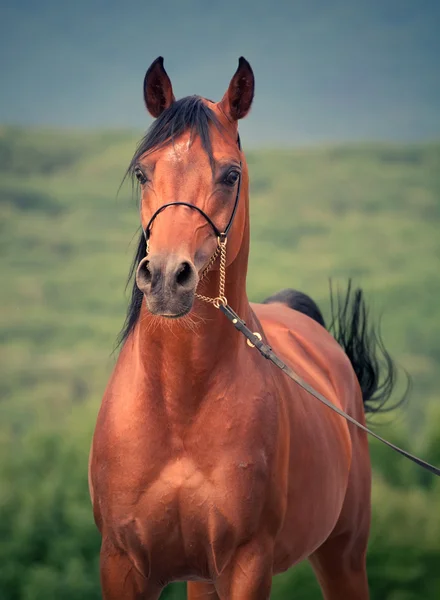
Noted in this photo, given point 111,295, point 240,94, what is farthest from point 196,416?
point 111,295

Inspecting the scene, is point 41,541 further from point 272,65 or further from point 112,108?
point 272,65

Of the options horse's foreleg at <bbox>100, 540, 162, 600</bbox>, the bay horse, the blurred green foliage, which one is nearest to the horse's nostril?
the bay horse

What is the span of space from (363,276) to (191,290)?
6.48 m

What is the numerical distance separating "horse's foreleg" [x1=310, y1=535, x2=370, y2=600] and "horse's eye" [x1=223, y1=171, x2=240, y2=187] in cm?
206

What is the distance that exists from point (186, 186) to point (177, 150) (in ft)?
0.42

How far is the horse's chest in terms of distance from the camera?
3041 mm

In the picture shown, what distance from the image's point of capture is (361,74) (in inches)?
370

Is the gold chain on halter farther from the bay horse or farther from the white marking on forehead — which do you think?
the white marking on forehead

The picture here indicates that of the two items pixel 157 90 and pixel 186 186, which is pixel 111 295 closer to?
pixel 157 90

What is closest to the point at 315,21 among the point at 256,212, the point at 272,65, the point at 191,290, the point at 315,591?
the point at 272,65

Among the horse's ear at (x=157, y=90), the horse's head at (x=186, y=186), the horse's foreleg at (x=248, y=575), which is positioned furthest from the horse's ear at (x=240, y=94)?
the horse's foreleg at (x=248, y=575)

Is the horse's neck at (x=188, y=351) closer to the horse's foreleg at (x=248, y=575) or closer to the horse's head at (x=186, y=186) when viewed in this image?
the horse's head at (x=186, y=186)

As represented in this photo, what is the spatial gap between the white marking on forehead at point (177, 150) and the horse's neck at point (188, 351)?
1.28 ft

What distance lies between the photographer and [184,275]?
269 cm
